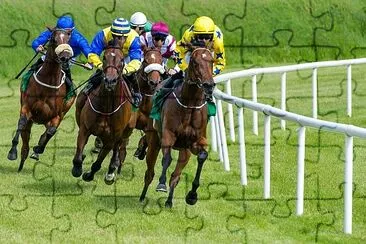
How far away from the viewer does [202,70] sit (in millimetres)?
9969

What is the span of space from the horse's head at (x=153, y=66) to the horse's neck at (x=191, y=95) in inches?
56.2

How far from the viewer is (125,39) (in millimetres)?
12375

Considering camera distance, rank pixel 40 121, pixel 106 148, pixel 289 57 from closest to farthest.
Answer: pixel 106 148 < pixel 40 121 < pixel 289 57

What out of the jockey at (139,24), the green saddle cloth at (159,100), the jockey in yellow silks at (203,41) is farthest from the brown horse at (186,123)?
the jockey at (139,24)

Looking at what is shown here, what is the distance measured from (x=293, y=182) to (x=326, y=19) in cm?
1862

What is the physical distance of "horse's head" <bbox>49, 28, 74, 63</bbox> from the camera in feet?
39.8

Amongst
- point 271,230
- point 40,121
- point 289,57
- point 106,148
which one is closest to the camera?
point 271,230

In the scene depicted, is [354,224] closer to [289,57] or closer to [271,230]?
[271,230]

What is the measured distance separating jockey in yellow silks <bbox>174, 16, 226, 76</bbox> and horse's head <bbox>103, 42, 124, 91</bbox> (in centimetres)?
64

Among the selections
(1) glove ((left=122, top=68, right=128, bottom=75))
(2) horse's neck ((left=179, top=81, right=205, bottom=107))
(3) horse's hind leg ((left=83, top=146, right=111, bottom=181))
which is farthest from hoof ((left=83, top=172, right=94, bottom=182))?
(2) horse's neck ((left=179, top=81, right=205, bottom=107))

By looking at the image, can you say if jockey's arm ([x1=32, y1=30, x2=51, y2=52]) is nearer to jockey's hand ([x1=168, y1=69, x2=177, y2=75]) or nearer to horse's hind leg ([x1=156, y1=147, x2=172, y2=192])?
→ jockey's hand ([x1=168, y1=69, x2=177, y2=75])

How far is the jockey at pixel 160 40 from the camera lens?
12938mm

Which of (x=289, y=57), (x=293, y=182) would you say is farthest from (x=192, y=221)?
(x=289, y=57)

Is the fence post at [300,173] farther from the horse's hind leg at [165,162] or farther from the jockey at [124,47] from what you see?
the jockey at [124,47]
